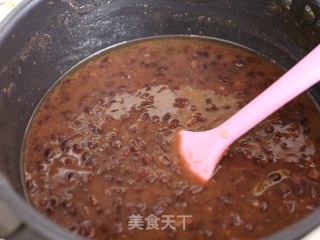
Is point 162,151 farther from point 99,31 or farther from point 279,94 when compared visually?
point 99,31

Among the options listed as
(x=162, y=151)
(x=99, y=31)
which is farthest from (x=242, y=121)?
(x=99, y=31)

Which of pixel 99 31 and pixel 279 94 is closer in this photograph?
pixel 279 94

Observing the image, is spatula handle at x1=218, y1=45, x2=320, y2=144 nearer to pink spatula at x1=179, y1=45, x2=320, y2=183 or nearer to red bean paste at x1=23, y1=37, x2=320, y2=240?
pink spatula at x1=179, y1=45, x2=320, y2=183

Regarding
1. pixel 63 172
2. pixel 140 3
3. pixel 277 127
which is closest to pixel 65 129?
pixel 63 172

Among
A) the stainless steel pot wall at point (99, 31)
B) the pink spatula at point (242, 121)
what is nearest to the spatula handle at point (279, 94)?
the pink spatula at point (242, 121)

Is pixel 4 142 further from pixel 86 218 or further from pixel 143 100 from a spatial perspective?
pixel 143 100

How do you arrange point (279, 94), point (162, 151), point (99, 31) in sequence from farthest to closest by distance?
point (99, 31) → point (162, 151) → point (279, 94)
